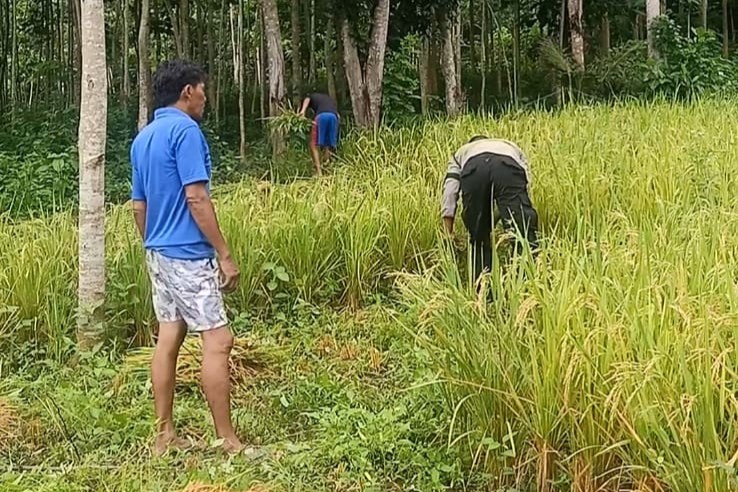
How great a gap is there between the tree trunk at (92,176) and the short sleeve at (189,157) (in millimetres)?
1455

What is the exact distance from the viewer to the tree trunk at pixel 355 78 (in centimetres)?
1103

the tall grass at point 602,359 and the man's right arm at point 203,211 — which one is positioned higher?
the man's right arm at point 203,211

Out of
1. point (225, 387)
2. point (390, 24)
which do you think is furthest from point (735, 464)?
point (390, 24)

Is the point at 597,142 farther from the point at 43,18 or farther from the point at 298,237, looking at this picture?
the point at 43,18

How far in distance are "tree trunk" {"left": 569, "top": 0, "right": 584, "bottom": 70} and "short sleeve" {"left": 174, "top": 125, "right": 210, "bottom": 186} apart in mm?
10075

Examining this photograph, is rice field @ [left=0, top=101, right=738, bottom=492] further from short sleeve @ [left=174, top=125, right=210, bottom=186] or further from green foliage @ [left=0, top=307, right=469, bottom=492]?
short sleeve @ [left=174, top=125, right=210, bottom=186]

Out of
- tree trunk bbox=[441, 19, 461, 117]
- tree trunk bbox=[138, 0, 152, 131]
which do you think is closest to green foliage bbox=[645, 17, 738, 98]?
tree trunk bbox=[441, 19, 461, 117]

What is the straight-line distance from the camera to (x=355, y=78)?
11.2 meters

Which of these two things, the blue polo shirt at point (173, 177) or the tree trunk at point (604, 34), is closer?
the blue polo shirt at point (173, 177)

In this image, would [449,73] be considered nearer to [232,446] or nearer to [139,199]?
[139,199]

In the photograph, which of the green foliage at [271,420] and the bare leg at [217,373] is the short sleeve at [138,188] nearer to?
the bare leg at [217,373]

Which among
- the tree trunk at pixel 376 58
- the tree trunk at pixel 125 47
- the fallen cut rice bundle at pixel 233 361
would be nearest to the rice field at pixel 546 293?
the fallen cut rice bundle at pixel 233 361

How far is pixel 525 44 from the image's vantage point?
22.6 meters

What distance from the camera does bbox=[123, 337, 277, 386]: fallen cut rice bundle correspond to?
4.40 meters
